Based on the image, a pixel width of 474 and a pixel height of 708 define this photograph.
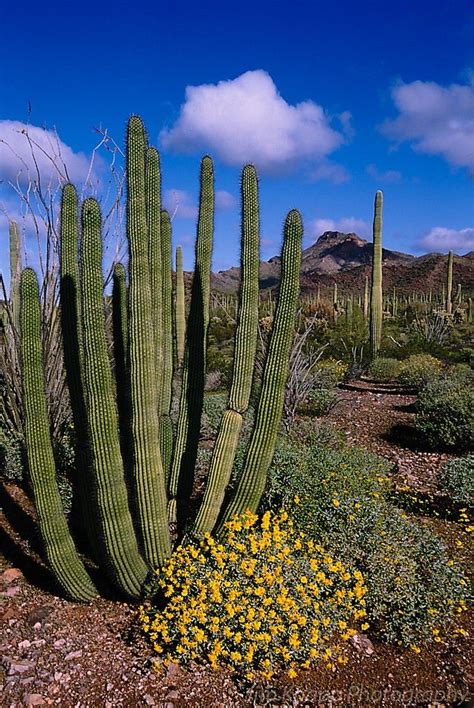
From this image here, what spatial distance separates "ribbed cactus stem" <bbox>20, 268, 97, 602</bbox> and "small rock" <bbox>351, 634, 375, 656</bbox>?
1.95 metres

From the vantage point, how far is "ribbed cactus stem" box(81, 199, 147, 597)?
3.80 metres

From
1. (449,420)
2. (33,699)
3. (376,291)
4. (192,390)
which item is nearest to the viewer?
(33,699)

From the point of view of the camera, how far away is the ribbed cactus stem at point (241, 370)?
4477mm

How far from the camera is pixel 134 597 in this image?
4.20 metres

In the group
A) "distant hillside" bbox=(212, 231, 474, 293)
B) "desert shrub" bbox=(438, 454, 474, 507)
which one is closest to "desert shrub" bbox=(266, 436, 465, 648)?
"desert shrub" bbox=(438, 454, 474, 507)

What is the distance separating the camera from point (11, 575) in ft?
15.1

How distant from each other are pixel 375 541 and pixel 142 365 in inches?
81.5

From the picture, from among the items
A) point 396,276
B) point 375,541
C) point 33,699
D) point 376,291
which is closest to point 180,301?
point 376,291

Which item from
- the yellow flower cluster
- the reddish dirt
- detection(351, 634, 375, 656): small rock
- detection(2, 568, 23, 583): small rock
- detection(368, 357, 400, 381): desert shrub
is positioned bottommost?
the reddish dirt

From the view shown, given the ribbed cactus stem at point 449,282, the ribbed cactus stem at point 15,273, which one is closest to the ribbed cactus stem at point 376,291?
the ribbed cactus stem at point 15,273

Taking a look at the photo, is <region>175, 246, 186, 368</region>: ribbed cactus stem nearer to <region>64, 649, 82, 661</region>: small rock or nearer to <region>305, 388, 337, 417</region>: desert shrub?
<region>305, 388, 337, 417</region>: desert shrub

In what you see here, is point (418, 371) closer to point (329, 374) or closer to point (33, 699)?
point (329, 374)

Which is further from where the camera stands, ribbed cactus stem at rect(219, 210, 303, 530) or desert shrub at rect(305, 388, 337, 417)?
desert shrub at rect(305, 388, 337, 417)

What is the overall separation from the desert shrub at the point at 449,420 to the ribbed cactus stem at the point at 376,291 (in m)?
6.97
